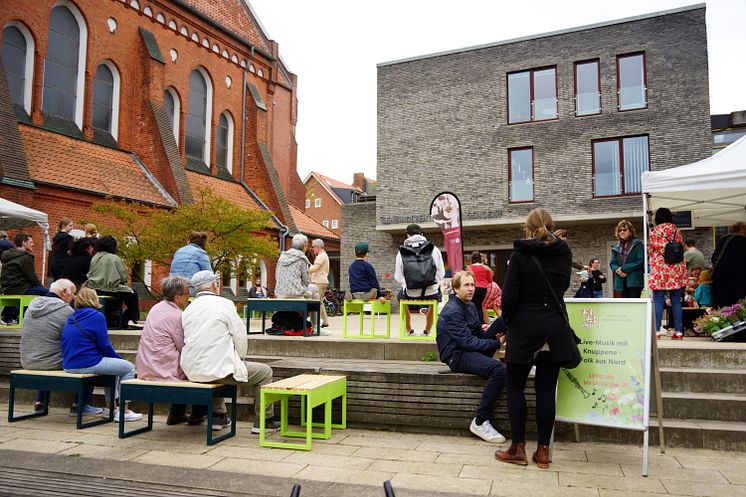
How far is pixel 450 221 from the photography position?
1048 centimetres

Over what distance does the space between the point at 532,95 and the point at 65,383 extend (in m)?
20.0

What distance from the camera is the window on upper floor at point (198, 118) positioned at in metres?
25.6

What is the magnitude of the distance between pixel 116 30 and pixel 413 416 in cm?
2063

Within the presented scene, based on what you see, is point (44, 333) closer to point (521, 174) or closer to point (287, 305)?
point (287, 305)

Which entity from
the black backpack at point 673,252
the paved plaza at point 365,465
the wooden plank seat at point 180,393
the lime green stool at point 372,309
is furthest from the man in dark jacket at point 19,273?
the black backpack at point 673,252

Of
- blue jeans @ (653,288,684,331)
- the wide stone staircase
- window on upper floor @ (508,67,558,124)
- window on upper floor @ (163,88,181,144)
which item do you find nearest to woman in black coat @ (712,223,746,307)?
blue jeans @ (653,288,684,331)

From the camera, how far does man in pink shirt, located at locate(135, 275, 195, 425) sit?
5836mm

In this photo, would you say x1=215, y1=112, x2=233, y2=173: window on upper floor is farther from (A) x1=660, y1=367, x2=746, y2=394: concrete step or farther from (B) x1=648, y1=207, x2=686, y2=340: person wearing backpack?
(A) x1=660, y1=367, x2=746, y2=394: concrete step

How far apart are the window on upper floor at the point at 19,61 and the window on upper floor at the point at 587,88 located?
18.5 meters

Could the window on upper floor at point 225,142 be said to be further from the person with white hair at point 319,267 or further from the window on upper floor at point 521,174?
the person with white hair at point 319,267

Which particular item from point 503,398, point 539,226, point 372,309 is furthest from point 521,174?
point 539,226

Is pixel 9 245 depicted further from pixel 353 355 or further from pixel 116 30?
pixel 116 30

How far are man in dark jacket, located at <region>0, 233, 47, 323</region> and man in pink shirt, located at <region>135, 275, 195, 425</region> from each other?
4.59 m

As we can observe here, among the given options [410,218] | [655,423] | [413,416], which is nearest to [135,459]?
[413,416]
